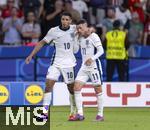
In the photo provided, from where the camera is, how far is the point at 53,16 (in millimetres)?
22156

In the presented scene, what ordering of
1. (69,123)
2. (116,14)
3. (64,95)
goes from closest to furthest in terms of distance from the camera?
1. (69,123)
2. (64,95)
3. (116,14)

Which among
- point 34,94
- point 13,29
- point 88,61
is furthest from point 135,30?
point 88,61

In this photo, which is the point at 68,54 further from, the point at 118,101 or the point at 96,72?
the point at 118,101

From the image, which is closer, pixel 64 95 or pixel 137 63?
pixel 64 95

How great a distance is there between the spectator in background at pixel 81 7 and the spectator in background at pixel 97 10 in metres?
0.18

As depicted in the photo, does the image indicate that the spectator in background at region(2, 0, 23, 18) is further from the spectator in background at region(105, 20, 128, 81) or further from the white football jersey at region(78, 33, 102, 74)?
the white football jersey at region(78, 33, 102, 74)

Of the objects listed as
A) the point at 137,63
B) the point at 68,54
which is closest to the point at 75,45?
the point at 68,54

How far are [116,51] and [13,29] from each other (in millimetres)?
3232

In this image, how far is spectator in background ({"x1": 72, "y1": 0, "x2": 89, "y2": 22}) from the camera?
23.0 meters

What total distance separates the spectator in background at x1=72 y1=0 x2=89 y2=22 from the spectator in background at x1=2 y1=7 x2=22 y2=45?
1.93 meters

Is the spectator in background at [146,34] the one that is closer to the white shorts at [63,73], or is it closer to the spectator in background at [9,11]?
the spectator in background at [9,11]

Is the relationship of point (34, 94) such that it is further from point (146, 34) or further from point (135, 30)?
point (146, 34)

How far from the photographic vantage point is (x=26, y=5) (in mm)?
23016

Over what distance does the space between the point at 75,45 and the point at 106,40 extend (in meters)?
5.17
